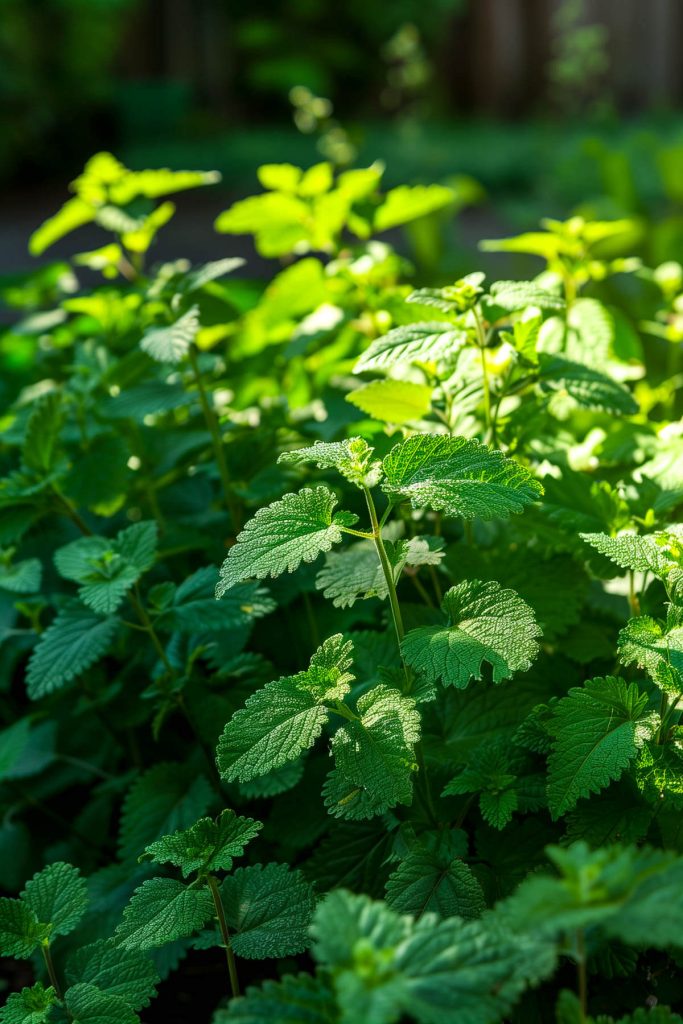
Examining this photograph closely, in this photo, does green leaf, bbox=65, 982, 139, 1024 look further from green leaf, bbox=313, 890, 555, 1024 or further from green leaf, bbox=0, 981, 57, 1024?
green leaf, bbox=313, 890, 555, 1024

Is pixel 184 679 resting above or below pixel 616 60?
above

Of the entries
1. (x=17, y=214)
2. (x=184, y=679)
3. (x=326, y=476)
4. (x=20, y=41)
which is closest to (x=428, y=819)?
(x=184, y=679)

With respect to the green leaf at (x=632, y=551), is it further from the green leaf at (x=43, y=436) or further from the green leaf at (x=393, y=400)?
the green leaf at (x=43, y=436)

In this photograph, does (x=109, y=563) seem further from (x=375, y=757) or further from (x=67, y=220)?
(x=67, y=220)

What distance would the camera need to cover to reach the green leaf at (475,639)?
0.66m

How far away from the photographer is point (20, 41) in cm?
666

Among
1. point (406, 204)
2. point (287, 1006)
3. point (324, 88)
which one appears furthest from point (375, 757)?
point (324, 88)

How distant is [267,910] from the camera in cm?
71

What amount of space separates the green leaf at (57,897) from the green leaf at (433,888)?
0.73 ft

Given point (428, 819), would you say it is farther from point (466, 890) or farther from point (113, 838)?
point (113, 838)

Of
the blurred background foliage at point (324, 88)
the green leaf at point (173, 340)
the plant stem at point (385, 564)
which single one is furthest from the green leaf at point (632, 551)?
the blurred background foliage at point (324, 88)

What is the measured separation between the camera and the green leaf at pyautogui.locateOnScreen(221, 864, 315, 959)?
68 centimetres

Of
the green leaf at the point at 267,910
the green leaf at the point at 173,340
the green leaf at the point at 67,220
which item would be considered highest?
the green leaf at the point at 67,220

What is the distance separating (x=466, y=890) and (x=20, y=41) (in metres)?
7.22
